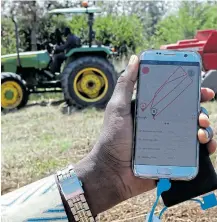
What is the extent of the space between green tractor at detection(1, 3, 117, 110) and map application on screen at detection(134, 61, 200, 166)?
5907 mm

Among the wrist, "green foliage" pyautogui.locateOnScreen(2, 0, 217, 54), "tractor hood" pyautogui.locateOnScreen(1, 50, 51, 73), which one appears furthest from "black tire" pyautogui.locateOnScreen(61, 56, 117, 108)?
"green foliage" pyautogui.locateOnScreen(2, 0, 217, 54)

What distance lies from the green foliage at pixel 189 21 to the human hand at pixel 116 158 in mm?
14941

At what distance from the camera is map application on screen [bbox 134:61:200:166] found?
3.97 ft

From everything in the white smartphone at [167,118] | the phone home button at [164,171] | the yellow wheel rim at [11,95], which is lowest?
the yellow wheel rim at [11,95]

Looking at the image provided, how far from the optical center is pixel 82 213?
122 cm

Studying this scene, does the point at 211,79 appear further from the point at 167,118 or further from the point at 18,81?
the point at 167,118

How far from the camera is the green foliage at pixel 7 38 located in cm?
1588

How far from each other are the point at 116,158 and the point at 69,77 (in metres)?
5.93

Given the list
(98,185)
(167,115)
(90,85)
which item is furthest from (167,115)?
(90,85)

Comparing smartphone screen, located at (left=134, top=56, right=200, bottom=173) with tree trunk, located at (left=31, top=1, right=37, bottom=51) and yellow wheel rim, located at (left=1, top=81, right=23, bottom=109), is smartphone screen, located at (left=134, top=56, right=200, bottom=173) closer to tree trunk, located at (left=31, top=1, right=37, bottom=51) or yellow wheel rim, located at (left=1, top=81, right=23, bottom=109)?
yellow wheel rim, located at (left=1, top=81, right=23, bottom=109)

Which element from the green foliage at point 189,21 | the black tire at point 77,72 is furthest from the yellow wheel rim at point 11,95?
the green foliage at point 189,21

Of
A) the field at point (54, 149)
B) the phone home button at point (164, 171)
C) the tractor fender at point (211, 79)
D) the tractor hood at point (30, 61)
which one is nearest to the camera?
the phone home button at point (164, 171)

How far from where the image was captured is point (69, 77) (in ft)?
23.4

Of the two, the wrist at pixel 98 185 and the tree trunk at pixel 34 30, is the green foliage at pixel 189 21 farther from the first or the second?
the wrist at pixel 98 185
